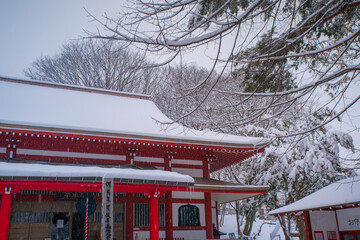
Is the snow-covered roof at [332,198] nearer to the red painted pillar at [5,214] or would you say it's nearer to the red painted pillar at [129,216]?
the red painted pillar at [129,216]

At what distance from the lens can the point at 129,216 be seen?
9.98 m

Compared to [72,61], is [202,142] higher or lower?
lower

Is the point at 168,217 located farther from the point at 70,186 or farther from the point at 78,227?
the point at 70,186

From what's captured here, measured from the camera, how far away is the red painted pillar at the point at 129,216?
974cm

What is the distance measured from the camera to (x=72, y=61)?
20938 millimetres

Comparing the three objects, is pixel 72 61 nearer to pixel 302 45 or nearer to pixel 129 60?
pixel 129 60

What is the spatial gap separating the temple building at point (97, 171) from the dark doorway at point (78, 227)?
0.03 metres

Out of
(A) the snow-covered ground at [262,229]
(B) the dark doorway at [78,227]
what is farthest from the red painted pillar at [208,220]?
(A) the snow-covered ground at [262,229]

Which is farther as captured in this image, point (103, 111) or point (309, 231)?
point (103, 111)

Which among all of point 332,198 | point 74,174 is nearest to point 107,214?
point 74,174

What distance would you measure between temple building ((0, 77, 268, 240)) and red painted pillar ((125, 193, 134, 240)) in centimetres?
3

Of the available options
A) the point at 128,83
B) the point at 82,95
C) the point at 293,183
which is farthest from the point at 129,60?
the point at 293,183

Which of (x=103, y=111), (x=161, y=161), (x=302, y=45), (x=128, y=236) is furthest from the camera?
(x=103, y=111)

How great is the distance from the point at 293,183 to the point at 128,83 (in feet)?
43.1
